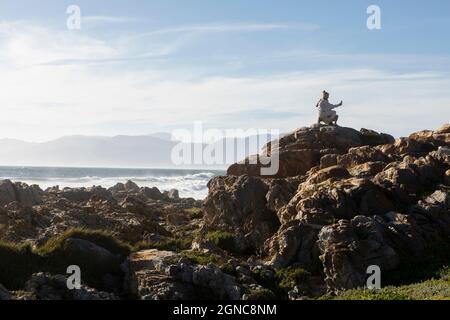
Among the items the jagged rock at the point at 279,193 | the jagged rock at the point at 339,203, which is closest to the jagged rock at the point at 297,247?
the jagged rock at the point at 339,203

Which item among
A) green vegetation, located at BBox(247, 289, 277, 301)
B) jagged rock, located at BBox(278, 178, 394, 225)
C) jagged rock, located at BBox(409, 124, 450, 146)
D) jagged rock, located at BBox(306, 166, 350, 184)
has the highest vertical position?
jagged rock, located at BBox(409, 124, 450, 146)

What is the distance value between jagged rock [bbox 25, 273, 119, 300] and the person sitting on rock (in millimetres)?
24839

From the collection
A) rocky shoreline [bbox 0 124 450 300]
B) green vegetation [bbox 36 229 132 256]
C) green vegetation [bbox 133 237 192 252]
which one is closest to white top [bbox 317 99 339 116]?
rocky shoreline [bbox 0 124 450 300]

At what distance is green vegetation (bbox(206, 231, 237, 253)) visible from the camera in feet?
95.7

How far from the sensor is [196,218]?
39.6 metres

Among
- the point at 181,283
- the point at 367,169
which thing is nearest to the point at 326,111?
the point at 367,169

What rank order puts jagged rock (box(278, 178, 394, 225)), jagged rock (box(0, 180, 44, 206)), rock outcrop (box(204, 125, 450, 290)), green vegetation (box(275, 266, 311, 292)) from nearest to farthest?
green vegetation (box(275, 266, 311, 292)) → rock outcrop (box(204, 125, 450, 290)) → jagged rock (box(278, 178, 394, 225)) → jagged rock (box(0, 180, 44, 206))

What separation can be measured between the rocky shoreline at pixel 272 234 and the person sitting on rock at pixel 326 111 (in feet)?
6.28

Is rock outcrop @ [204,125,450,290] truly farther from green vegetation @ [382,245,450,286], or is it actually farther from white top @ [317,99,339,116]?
white top @ [317,99,339,116]

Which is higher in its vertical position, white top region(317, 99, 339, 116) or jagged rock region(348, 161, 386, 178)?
white top region(317, 99, 339, 116)

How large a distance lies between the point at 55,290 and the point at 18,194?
2864 cm
